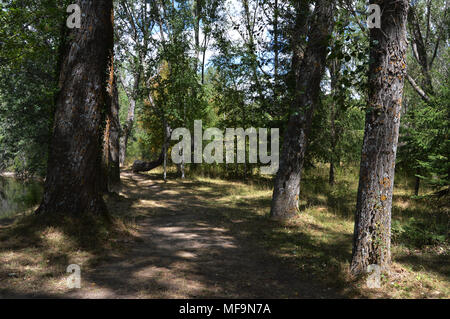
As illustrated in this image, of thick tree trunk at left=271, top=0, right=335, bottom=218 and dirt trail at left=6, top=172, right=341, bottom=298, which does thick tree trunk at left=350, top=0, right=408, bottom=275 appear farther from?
thick tree trunk at left=271, top=0, right=335, bottom=218

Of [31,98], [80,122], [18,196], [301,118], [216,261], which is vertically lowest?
[18,196]

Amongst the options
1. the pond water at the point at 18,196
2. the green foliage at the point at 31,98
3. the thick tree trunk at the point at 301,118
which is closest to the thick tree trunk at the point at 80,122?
the thick tree trunk at the point at 301,118

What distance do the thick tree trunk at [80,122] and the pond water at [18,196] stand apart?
6.76 m

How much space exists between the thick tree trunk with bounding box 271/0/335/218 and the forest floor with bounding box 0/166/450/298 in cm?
63

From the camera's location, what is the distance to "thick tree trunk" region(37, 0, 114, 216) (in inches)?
258

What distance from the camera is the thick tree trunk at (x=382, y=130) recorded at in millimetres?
4898

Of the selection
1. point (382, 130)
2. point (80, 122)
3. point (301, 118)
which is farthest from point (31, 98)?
point (382, 130)

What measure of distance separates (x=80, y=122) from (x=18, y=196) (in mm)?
12791

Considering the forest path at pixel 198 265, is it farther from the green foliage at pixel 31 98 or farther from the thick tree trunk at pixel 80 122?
the green foliage at pixel 31 98

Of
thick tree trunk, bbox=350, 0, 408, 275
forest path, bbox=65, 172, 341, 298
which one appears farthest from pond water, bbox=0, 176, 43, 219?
thick tree trunk, bbox=350, 0, 408, 275

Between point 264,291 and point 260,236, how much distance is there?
3.28 meters

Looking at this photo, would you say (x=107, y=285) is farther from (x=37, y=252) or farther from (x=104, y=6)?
(x=104, y=6)

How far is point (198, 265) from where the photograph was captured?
585cm

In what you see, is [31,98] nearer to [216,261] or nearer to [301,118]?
[301,118]
